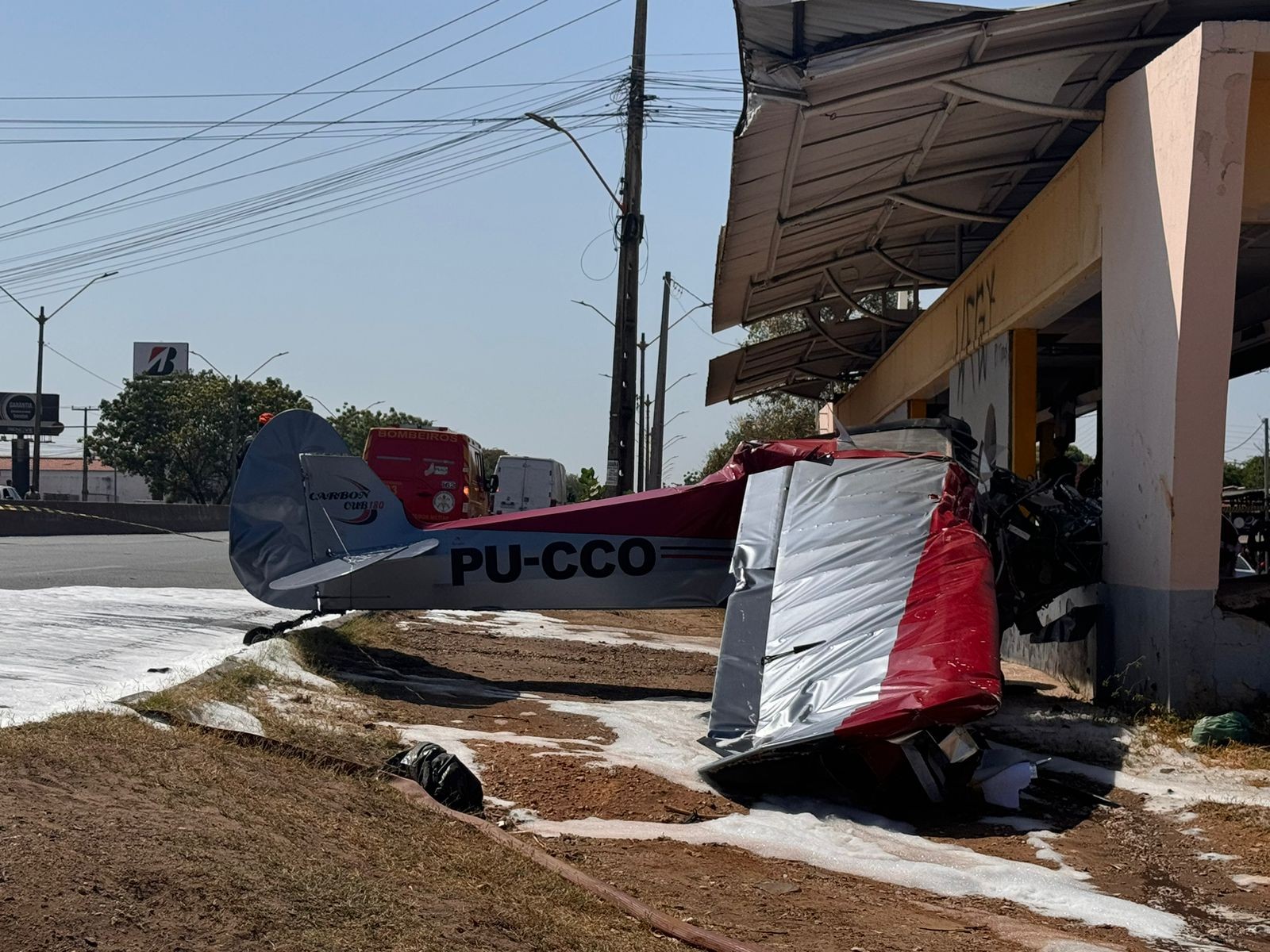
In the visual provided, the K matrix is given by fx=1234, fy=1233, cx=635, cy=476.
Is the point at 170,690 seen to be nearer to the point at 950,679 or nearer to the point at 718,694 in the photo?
the point at 718,694

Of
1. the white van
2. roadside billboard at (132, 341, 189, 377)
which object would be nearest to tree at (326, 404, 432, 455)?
roadside billboard at (132, 341, 189, 377)

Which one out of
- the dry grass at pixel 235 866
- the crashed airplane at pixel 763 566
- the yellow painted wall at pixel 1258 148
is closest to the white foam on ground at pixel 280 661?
the crashed airplane at pixel 763 566

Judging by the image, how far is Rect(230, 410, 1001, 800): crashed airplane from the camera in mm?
6086

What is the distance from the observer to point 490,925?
3631mm

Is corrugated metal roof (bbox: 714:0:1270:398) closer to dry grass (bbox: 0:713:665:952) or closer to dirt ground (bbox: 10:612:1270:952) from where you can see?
dirt ground (bbox: 10:612:1270:952)

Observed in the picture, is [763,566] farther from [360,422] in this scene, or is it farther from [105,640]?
[360,422]

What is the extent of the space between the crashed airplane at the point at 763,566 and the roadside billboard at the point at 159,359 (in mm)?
75797

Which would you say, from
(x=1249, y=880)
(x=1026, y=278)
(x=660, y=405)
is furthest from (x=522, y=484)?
(x=1249, y=880)

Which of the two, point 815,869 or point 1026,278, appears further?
point 1026,278

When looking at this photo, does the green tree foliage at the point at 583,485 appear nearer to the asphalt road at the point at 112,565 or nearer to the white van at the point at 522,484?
the white van at the point at 522,484

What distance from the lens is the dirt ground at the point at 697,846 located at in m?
4.12

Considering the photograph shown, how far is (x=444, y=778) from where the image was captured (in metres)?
5.65

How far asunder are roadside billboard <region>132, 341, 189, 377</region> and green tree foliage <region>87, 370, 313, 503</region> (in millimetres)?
3695

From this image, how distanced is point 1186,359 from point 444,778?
5.48m
